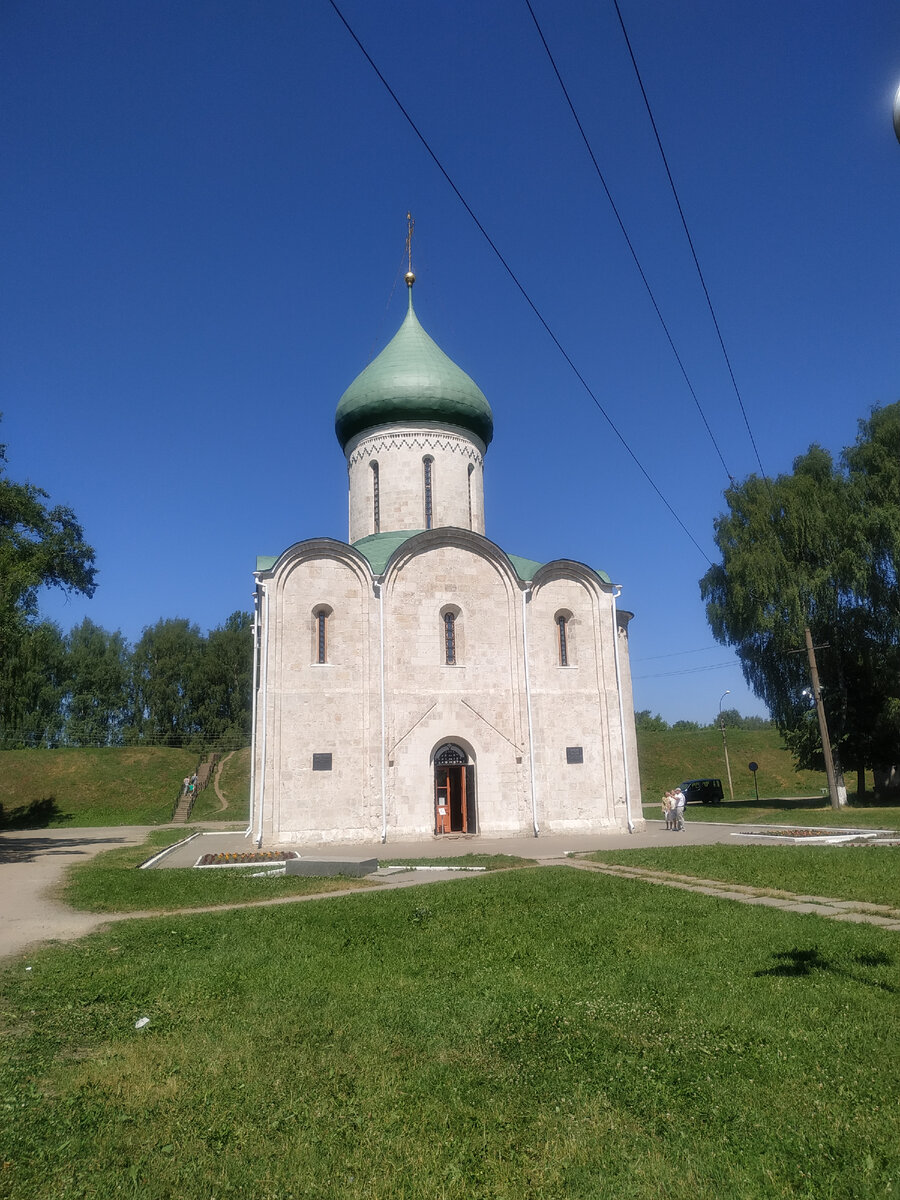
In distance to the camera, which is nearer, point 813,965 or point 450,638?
point 813,965

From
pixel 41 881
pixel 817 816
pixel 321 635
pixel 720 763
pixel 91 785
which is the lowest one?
pixel 41 881

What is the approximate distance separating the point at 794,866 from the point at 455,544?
12311 mm

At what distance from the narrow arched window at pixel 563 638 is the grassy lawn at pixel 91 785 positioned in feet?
Answer: 57.2

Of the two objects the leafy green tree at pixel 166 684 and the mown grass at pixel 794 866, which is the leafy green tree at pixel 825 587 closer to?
the mown grass at pixel 794 866

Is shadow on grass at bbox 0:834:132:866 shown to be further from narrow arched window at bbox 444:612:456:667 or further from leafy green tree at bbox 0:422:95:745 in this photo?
narrow arched window at bbox 444:612:456:667

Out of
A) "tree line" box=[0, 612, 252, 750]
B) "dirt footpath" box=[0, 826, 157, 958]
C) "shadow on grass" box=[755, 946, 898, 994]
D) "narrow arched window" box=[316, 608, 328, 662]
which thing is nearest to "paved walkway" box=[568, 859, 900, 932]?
"shadow on grass" box=[755, 946, 898, 994]

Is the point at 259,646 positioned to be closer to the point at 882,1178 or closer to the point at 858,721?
the point at 882,1178

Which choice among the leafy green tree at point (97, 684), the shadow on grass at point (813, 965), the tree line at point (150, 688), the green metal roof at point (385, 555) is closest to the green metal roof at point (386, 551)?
the green metal roof at point (385, 555)

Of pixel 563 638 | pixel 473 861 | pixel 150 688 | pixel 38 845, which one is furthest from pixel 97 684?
pixel 473 861

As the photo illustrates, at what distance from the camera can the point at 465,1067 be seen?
13.5 feet

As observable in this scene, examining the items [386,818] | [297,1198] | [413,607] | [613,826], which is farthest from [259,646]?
[297,1198]

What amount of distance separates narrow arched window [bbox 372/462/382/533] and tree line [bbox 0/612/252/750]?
92.2 feet

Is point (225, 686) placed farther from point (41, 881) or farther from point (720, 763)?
point (41, 881)

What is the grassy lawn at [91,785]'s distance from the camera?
29938mm
